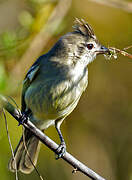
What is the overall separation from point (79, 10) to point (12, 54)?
2.61 meters

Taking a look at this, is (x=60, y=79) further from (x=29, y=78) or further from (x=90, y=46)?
(x=90, y=46)

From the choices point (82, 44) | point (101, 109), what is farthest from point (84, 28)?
point (101, 109)

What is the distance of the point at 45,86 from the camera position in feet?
16.5

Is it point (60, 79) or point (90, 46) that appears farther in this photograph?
point (90, 46)

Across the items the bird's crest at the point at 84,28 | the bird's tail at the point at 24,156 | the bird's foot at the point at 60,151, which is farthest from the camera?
the bird's tail at the point at 24,156

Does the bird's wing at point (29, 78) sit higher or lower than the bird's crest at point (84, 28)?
lower

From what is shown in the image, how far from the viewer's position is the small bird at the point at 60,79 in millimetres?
5023

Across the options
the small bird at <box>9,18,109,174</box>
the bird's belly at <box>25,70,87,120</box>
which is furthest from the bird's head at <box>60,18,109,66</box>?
the bird's belly at <box>25,70,87,120</box>

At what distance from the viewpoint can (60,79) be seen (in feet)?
16.4

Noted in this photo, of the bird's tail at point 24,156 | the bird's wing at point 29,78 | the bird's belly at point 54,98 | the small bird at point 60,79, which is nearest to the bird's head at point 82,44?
the small bird at point 60,79

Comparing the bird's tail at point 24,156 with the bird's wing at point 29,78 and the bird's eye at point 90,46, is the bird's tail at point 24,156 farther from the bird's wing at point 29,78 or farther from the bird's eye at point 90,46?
the bird's eye at point 90,46

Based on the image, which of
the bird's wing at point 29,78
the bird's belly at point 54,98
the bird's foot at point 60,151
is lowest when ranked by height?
the bird's foot at point 60,151

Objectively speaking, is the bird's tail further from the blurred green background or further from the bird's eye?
the bird's eye

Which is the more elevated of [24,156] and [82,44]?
[82,44]
